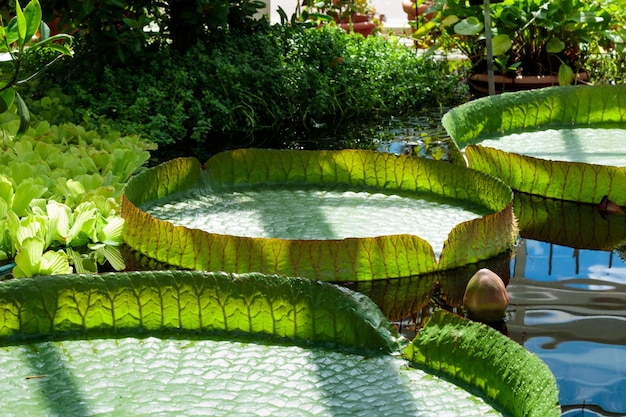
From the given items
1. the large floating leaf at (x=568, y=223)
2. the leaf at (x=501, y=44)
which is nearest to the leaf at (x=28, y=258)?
the large floating leaf at (x=568, y=223)

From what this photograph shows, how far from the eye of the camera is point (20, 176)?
2787 mm

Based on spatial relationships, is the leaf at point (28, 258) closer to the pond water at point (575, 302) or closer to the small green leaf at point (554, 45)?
the pond water at point (575, 302)

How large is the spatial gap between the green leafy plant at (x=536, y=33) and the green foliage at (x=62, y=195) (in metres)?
2.09

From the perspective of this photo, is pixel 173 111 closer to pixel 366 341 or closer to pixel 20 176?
pixel 20 176

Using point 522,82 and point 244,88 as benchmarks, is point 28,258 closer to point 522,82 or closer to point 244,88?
point 244,88

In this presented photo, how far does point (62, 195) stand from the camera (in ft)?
8.92

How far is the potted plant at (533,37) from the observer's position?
4.68 metres

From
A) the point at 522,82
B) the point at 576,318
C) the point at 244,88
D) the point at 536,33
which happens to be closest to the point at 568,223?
the point at 576,318

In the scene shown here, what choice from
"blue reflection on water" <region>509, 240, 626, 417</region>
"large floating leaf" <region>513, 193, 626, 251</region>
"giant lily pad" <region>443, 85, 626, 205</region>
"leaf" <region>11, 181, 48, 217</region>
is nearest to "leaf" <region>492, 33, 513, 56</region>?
"giant lily pad" <region>443, 85, 626, 205</region>

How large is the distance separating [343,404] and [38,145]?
79.5 inches

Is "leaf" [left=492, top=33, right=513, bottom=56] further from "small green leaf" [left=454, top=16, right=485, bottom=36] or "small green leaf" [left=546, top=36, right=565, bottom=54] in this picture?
"small green leaf" [left=546, top=36, right=565, bottom=54]

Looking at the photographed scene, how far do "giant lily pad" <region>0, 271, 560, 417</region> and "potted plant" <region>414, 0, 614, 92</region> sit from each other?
3.24 metres

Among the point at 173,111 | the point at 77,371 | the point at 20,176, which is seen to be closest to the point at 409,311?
the point at 77,371

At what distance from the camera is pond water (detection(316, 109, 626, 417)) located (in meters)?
1.62
